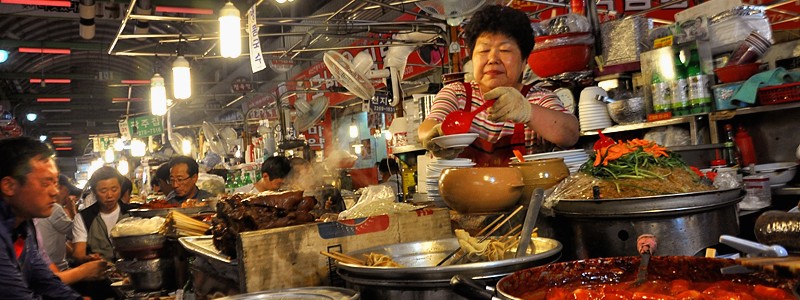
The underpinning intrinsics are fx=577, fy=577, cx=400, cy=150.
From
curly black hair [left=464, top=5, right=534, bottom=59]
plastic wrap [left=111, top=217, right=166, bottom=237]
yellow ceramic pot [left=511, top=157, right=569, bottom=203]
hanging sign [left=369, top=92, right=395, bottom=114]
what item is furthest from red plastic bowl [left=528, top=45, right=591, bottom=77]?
hanging sign [left=369, top=92, right=395, bottom=114]

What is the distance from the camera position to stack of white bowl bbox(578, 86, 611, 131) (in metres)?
5.27

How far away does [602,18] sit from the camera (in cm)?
780

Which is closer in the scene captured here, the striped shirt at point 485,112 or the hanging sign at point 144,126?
the striped shirt at point 485,112

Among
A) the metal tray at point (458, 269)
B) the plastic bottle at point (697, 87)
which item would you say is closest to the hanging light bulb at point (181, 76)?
the plastic bottle at point (697, 87)

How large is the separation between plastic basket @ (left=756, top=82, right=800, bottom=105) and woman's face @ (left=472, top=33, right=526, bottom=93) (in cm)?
280

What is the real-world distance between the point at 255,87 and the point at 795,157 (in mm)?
17709

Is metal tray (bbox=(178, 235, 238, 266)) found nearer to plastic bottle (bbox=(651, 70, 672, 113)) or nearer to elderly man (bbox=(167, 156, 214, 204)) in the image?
plastic bottle (bbox=(651, 70, 672, 113))

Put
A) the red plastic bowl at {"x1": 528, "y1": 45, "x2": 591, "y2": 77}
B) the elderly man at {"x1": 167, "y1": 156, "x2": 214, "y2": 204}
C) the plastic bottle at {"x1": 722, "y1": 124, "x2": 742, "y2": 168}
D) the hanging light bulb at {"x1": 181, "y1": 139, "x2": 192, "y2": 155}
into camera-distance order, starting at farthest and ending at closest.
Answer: the hanging light bulb at {"x1": 181, "y1": 139, "x2": 192, "y2": 155}, the elderly man at {"x1": 167, "y1": 156, "x2": 214, "y2": 204}, the red plastic bowl at {"x1": 528, "y1": 45, "x2": 591, "y2": 77}, the plastic bottle at {"x1": 722, "y1": 124, "x2": 742, "y2": 168}

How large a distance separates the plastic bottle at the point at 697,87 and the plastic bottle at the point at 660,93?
17cm

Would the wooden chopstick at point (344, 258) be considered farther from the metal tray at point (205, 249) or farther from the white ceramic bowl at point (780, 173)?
the white ceramic bowl at point (780, 173)

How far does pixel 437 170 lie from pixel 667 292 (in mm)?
1263

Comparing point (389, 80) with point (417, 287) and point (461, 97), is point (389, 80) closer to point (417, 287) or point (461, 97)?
point (461, 97)

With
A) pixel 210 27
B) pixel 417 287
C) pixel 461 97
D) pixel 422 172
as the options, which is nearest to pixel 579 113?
pixel 422 172

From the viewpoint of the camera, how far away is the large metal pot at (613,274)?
1171mm
